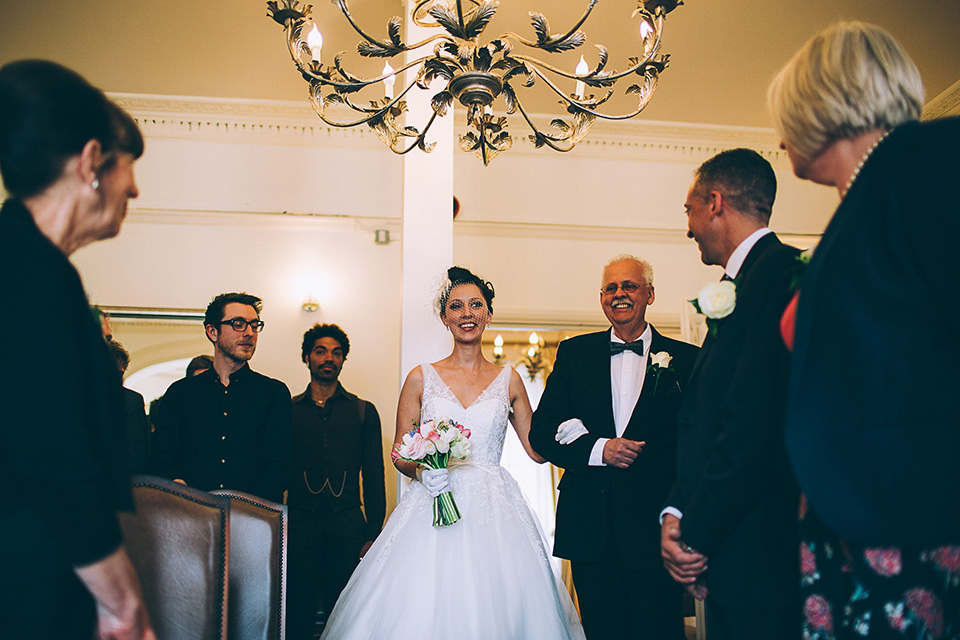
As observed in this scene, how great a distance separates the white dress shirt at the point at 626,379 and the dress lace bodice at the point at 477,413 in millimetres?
524

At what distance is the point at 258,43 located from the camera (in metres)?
5.31

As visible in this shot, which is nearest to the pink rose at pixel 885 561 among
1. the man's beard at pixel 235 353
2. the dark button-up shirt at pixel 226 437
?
the dark button-up shirt at pixel 226 437

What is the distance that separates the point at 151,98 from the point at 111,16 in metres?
1.08

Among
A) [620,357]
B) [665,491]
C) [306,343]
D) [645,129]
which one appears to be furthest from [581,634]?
[645,129]

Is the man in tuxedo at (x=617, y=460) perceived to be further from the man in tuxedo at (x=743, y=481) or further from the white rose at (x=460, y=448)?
the man in tuxedo at (x=743, y=481)

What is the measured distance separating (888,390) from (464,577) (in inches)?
75.1

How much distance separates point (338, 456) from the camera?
4.50 m

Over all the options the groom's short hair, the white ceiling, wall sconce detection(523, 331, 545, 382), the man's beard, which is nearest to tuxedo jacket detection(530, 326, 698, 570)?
the groom's short hair

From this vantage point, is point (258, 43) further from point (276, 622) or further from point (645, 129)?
point (276, 622)

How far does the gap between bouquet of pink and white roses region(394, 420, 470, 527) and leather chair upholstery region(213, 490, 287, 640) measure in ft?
3.32

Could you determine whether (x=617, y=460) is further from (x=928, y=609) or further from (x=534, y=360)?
(x=534, y=360)

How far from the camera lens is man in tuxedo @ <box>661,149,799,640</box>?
1.61 metres

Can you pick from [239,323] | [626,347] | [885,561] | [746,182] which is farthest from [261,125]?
[885,561]

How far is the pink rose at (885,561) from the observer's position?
3.86 ft
